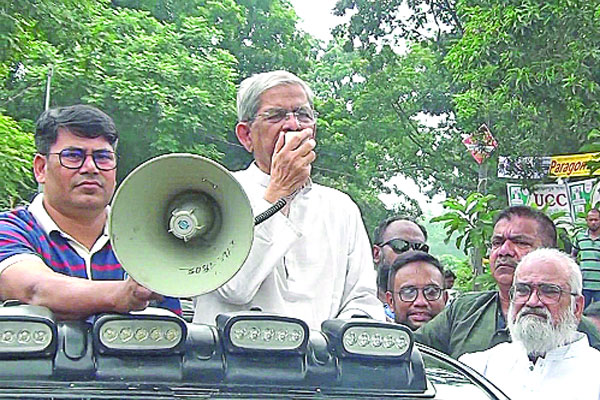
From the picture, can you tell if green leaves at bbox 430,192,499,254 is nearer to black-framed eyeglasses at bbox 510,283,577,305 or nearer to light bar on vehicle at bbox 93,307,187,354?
black-framed eyeglasses at bbox 510,283,577,305

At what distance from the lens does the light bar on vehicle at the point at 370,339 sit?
2168 millimetres

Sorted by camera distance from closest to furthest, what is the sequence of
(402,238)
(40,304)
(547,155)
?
(40,304), (402,238), (547,155)

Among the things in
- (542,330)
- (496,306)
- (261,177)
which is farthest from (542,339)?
(261,177)

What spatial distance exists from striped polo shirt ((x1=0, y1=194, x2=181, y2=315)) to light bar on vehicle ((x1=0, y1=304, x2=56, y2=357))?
1.97ft

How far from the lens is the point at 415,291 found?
16.2 ft

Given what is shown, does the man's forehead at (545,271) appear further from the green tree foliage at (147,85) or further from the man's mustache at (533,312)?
the green tree foliage at (147,85)

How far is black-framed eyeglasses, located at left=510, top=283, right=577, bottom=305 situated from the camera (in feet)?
13.4

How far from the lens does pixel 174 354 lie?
83.0 inches

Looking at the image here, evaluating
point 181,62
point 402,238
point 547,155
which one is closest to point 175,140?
point 181,62

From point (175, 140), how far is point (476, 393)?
697 inches

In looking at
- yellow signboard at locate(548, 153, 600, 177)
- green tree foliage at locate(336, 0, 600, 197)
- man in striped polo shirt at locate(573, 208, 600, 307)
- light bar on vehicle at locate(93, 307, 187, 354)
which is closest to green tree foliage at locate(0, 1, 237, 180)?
green tree foliage at locate(336, 0, 600, 197)

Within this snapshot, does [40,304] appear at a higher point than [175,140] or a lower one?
lower

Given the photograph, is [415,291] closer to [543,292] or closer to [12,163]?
[543,292]

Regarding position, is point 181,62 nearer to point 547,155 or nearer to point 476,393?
point 547,155
